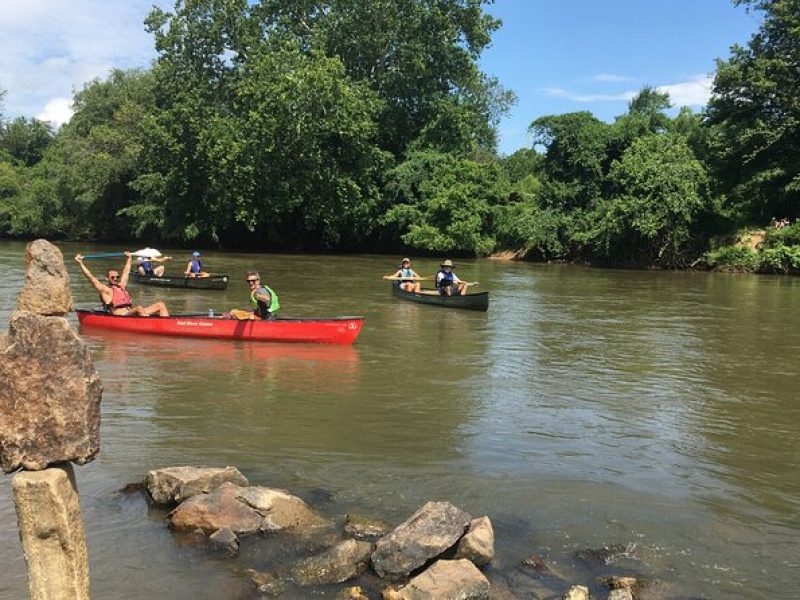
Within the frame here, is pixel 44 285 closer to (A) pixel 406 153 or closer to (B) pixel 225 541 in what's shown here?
(B) pixel 225 541

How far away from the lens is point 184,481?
638cm

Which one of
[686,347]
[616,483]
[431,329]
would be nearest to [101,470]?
[616,483]

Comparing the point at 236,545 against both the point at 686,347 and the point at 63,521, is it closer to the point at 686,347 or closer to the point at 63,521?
the point at 63,521

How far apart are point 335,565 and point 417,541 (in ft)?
1.94

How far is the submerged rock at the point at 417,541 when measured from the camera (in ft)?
17.2

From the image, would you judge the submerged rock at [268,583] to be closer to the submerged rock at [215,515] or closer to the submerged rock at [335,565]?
the submerged rock at [335,565]

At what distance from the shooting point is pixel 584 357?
537 inches

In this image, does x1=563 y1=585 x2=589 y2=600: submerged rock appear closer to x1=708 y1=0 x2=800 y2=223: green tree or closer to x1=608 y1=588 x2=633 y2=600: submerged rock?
x1=608 y1=588 x2=633 y2=600: submerged rock

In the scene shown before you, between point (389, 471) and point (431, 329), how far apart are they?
30.7 feet

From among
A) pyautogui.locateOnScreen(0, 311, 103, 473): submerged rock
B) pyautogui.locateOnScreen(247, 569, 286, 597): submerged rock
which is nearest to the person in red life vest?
pyautogui.locateOnScreen(247, 569, 286, 597): submerged rock

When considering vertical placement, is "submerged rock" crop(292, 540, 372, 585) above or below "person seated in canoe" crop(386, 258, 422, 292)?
below

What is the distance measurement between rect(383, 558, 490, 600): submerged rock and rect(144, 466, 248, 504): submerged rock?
6.98 feet

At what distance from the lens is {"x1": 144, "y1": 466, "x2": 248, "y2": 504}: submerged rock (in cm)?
637

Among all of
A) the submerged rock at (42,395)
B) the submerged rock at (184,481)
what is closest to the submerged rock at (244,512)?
the submerged rock at (184,481)
